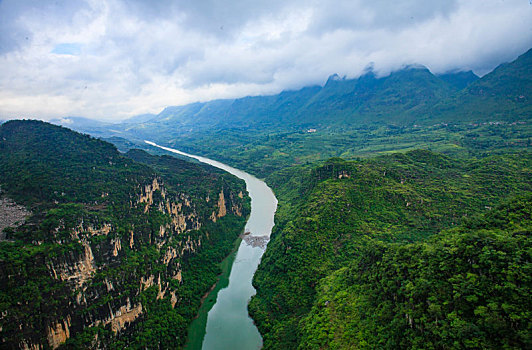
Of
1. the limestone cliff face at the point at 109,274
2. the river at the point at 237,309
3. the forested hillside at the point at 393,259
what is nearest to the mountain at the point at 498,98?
the forested hillside at the point at 393,259

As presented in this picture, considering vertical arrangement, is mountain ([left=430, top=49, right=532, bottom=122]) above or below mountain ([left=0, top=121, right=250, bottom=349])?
above

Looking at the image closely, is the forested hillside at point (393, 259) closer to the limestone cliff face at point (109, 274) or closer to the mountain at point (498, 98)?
the limestone cliff face at point (109, 274)

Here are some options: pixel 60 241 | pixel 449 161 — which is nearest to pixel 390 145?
pixel 449 161

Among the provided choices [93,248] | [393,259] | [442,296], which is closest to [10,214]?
[93,248]

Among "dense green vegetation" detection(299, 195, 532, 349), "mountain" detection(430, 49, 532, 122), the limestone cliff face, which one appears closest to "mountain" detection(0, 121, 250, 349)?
the limestone cliff face

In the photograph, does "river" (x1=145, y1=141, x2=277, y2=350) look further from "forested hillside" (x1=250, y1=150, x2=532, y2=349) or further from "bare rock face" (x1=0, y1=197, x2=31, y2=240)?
"bare rock face" (x1=0, y1=197, x2=31, y2=240)

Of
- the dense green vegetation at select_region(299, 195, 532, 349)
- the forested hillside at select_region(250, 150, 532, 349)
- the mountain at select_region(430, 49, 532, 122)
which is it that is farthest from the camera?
the mountain at select_region(430, 49, 532, 122)

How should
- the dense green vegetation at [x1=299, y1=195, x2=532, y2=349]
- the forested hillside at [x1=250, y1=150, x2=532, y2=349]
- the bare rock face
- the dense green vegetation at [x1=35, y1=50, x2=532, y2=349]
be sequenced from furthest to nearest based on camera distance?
1. the bare rock face
2. the forested hillside at [x1=250, y1=150, x2=532, y2=349]
3. the dense green vegetation at [x1=35, y1=50, x2=532, y2=349]
4. the dense green vegetation at [x1=299, y1=195, x2=532, y2=349]
